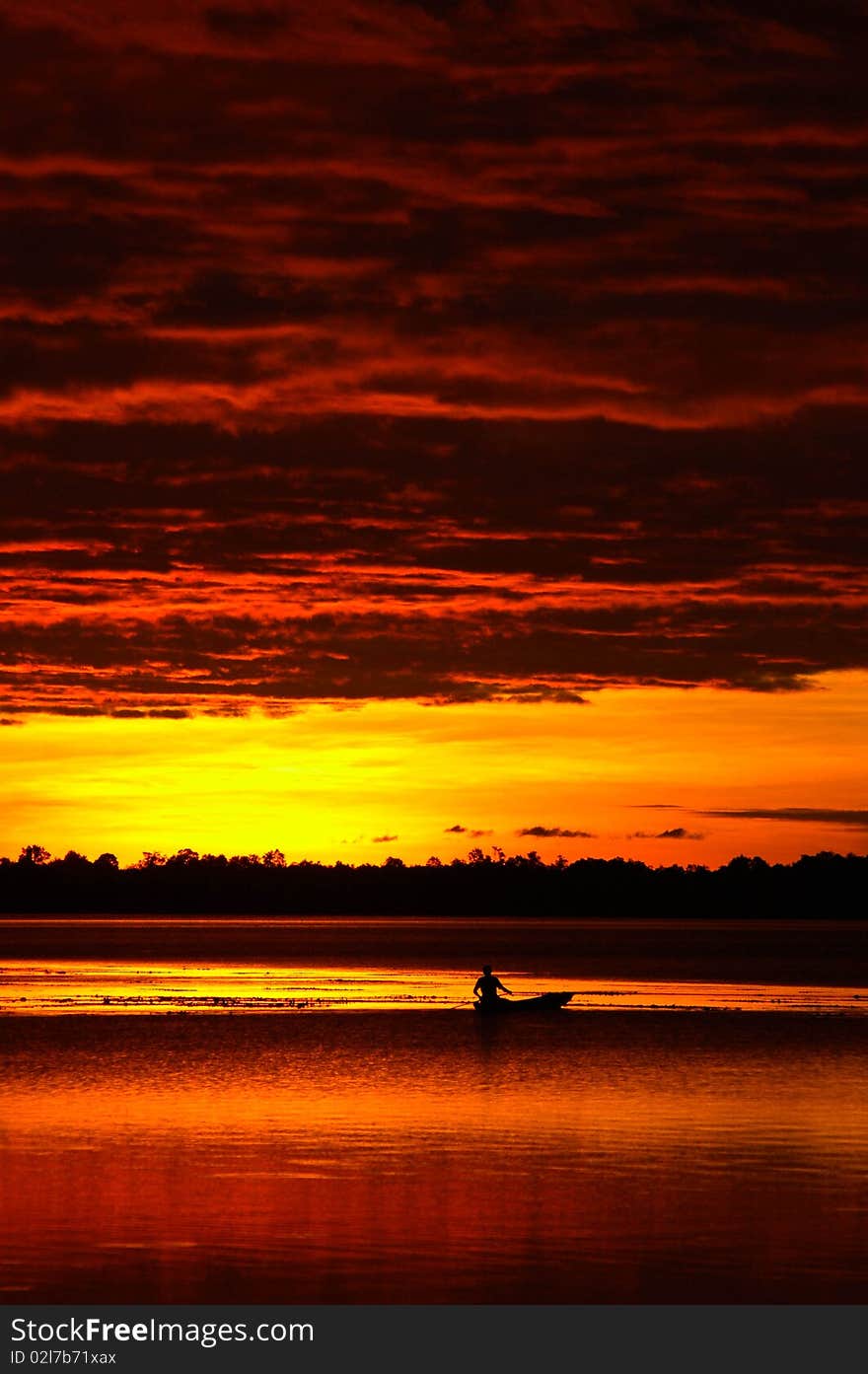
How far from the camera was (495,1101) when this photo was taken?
37.6m

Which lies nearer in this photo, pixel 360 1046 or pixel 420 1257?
pixel 420 1257

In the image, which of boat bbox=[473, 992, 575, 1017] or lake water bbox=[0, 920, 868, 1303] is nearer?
lake water bbox=[0, 920, 868, 1303]

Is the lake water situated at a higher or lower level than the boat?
lower

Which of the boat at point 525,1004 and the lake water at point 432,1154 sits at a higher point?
the boat at point 525,1004

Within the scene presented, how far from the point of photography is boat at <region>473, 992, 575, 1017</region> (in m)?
60.2

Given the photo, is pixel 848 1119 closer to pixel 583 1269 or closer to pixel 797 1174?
pixel 797 1174

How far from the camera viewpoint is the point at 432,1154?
98.2 ft

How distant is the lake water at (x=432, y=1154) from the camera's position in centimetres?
2092

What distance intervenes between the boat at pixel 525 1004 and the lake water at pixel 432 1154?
3.30 feet

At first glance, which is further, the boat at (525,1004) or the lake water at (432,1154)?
the boat at (525,1004)

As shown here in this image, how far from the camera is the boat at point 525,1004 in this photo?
6022 centimetres

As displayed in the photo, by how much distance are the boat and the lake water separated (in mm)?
1005
